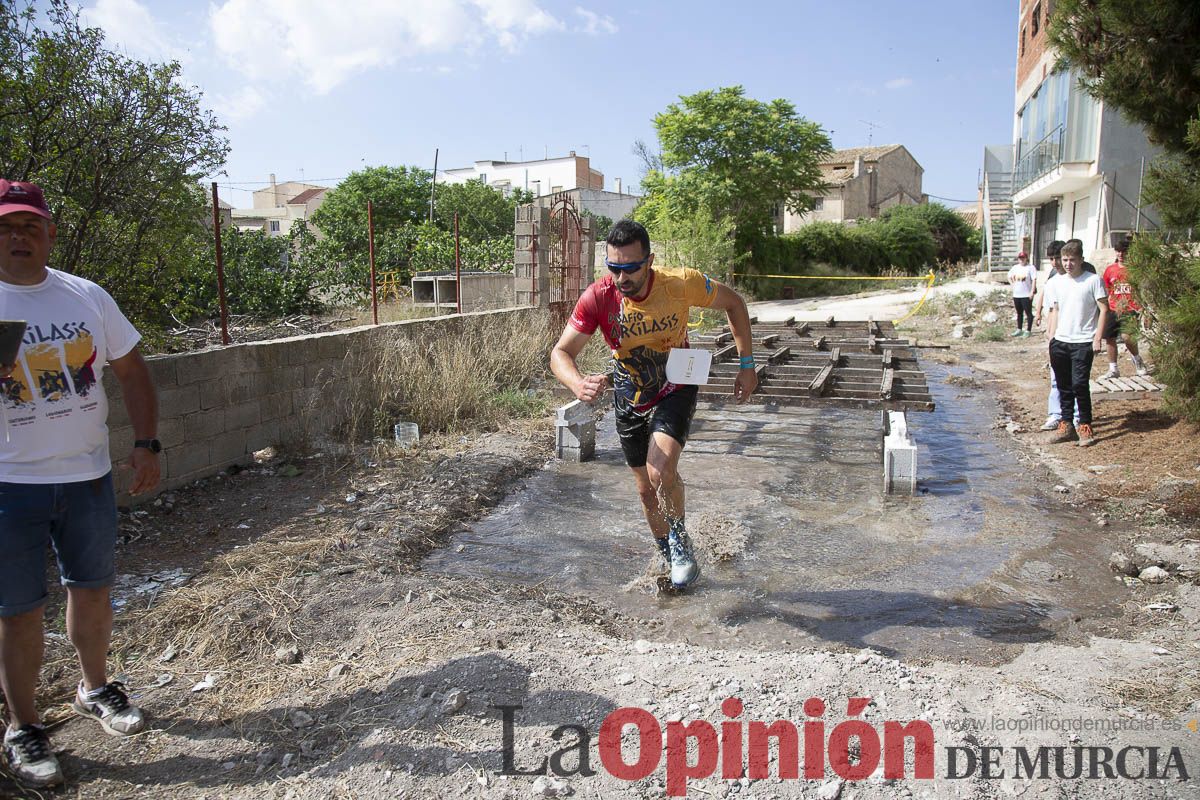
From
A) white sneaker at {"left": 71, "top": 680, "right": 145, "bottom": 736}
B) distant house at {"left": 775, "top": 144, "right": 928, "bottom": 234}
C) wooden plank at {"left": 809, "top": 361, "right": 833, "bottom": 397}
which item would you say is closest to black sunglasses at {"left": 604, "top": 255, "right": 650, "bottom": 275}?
white sneaker at {"left": 71, "top": 680, "right": 145, "bottom": 736}

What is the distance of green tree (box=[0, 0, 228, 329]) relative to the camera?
599cm

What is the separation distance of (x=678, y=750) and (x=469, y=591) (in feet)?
6.19

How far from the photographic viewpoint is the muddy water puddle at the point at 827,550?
13.5 feet

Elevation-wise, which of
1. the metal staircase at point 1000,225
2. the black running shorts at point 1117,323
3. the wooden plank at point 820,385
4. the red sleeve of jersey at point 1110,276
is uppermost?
the metal staircase at point 1000,225

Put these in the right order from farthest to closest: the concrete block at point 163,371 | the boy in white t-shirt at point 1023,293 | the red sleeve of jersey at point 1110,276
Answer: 1. the boy in white t-shirt at point 1023,293
2. the red sleeve of jersey at point 1110,276
3. the concrete block at point 163,371

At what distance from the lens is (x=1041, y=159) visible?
21.9 metres

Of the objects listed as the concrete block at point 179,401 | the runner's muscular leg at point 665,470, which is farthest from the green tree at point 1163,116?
the concrete block at point 179,401

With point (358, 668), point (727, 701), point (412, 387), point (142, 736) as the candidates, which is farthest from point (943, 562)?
point (412, 387)

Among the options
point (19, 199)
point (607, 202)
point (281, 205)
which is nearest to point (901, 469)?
point (19, 199)

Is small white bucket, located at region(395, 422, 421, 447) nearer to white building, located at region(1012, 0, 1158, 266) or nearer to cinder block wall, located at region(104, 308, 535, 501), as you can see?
cinder block wall, located at region(104, 308, 535, 501)

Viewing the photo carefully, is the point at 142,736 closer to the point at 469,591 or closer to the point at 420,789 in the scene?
the point at 420,789

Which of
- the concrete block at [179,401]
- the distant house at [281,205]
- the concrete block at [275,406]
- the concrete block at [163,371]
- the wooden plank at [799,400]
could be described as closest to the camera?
the concrete block at [163,371]

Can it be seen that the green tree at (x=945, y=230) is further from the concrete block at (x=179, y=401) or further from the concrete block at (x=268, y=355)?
the concrete block at (x=179, y=401)

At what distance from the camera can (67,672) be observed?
3439 mm
